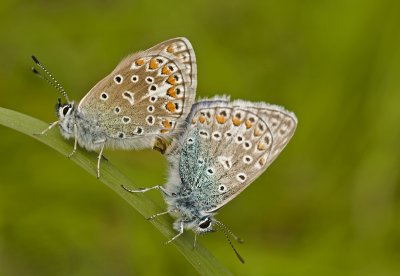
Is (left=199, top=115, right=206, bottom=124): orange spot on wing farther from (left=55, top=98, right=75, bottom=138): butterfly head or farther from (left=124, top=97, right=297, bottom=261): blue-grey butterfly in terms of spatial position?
(left=55, top=98, right=75, bottom=138): butterfly head

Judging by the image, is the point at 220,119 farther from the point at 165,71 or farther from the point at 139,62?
the point at 139,62

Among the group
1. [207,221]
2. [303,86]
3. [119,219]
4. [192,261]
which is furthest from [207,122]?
[303,86]

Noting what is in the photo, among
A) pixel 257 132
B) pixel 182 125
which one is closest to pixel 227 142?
pixel 257 132

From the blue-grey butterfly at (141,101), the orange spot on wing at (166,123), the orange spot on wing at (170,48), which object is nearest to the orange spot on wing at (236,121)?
the blue-grey butterfly at (141,101)

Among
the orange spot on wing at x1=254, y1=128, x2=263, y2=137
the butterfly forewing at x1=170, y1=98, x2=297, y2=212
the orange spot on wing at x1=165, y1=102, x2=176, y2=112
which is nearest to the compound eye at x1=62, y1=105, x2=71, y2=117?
the orange spot on wing at x1=165, y1=102, x2=176, y2=112

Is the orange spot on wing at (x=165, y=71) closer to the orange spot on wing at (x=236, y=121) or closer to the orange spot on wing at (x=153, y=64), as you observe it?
the orange spot on wing at (x=153, y=64)

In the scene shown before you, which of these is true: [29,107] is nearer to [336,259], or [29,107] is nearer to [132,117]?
[132,117]

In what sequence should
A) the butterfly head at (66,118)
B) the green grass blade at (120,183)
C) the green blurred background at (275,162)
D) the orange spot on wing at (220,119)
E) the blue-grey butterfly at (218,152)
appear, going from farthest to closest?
the green blurred background at (275,162) < the orange spot on wing at (220,119) < the blue-grey butterfly at (218,152) < the butterfly head at (66,118) < the green grass blade at (120,183)
